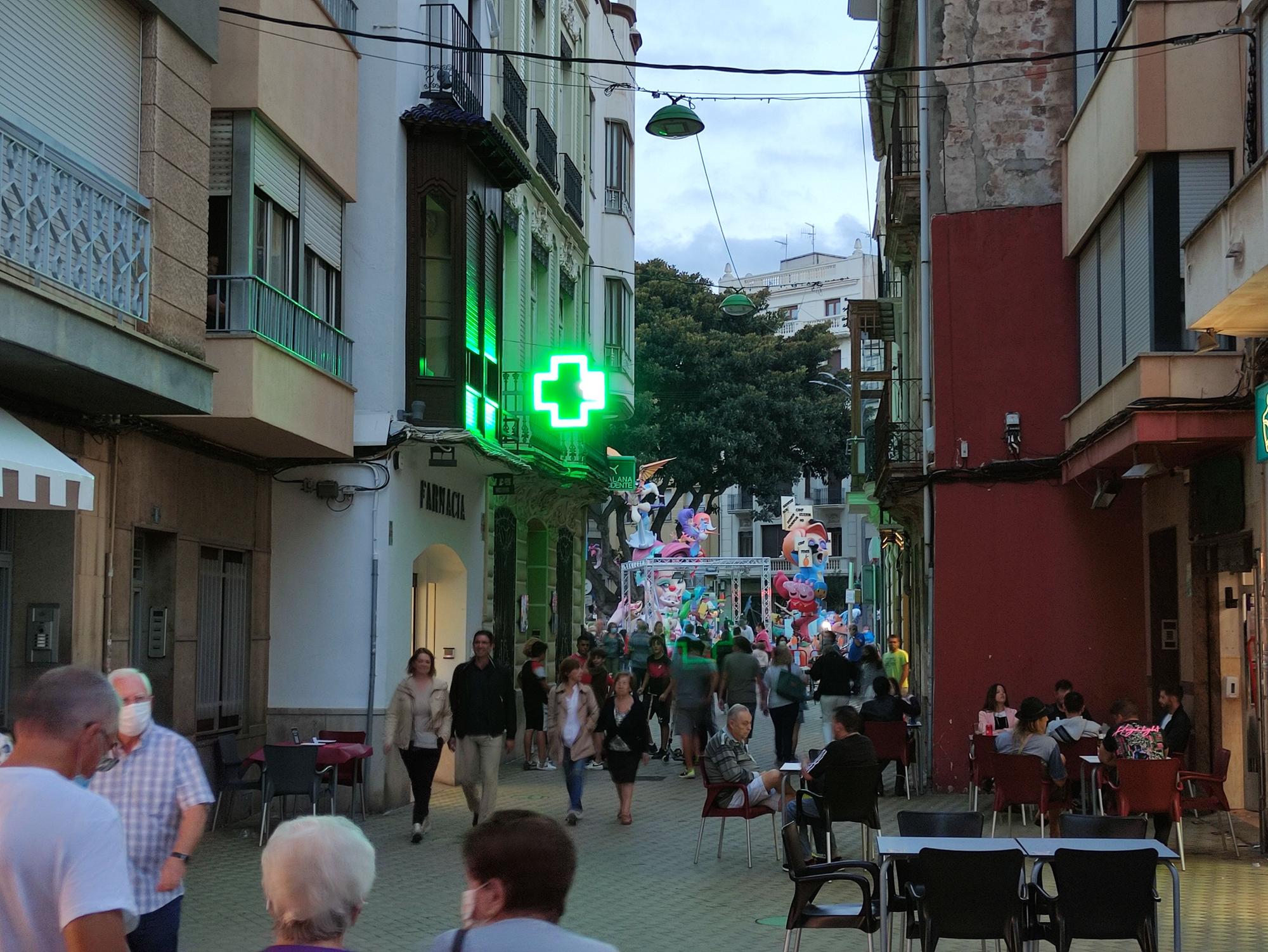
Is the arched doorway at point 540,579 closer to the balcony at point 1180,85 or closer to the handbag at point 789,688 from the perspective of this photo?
the handbag at point 789,688

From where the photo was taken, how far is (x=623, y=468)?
3138cm

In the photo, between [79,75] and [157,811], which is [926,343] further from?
[157,811]

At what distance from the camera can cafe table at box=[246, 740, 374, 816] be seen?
14.5m

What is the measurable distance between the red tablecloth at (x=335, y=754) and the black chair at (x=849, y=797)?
14.6ft

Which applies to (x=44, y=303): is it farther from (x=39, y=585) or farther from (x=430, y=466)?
(x=430, y=466)

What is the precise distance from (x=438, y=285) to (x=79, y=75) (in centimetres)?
684

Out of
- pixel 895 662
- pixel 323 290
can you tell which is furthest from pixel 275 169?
pixel 895 662

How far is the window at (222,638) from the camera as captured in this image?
50.6ft

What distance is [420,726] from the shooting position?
A: 48.6 feet

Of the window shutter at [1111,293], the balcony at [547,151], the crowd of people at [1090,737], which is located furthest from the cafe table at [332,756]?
the balcony at [547,151]

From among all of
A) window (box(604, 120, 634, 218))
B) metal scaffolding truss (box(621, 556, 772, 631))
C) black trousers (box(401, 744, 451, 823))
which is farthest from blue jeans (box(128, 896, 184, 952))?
metal scaffolding truss (box(621, 556, 772, 631))

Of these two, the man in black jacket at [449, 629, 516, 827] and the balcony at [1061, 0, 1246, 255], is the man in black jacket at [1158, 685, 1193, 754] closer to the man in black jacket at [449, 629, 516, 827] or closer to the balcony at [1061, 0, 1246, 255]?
the balcony at [1061, 0, 1246, 255]

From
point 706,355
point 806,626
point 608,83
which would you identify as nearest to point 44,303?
point 608,83

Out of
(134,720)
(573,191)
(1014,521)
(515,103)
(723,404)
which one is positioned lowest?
(134,720)
